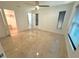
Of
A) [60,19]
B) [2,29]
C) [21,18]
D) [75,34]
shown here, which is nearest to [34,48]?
[75,34]

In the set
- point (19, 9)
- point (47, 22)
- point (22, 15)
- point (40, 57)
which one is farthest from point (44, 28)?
point (40, 57)

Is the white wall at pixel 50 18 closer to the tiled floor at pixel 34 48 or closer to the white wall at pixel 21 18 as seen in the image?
the white wall at pixel 21 18

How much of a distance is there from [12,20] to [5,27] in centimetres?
130

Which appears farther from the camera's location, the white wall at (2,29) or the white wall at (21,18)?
the white wall at (21,18)

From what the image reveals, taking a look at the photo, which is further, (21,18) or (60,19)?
(21,18)

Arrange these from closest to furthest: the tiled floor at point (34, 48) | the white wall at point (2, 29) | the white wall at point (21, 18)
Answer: the tiled floor at point (34, 48) → the white wall at point (2, 29) → the white wall at point (21, 18)

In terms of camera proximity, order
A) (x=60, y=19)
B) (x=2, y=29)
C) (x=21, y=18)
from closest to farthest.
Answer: (x=2, y=29), (x=60, y=19), (x=21, y=18)

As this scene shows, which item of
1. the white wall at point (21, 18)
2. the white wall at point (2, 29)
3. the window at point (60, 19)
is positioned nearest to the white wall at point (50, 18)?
the window at point (60, 19)

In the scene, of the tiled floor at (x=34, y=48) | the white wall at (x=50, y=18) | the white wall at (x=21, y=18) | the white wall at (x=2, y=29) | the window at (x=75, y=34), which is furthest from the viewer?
the white wall at (x=21, y=18)

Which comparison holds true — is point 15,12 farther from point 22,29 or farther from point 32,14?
point 32,14

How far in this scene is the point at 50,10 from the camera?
605 centimetres

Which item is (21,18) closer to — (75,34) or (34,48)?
(34,48)

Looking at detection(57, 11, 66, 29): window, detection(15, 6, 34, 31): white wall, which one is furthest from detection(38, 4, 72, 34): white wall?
detection(15, 6, 34, 31): white wall

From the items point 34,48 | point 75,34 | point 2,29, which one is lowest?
point 34,48
